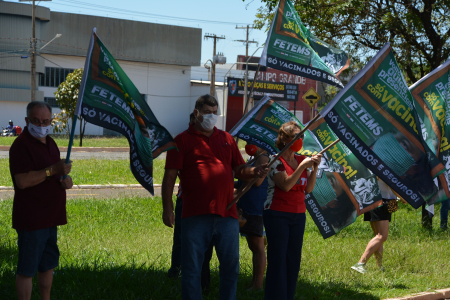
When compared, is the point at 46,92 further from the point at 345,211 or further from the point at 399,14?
the point at 345,211

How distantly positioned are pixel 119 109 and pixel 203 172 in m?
0.88

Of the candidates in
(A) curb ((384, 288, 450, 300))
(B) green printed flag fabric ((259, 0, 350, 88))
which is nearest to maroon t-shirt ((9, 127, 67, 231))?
(B) green printed flag fabric ((259, 0, 350, 88))

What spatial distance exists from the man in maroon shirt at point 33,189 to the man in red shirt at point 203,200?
924 millimetres

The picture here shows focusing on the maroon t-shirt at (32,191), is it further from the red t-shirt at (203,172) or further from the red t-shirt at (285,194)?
the red t-shirt at (285,194)

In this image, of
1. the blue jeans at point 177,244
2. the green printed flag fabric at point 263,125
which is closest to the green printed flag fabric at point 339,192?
the green printed flag fabric at point 263,125

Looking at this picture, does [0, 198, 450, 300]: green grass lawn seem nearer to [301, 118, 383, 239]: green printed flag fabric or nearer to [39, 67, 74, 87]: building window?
[301, 118, 383, 239]: green printed flag fabric

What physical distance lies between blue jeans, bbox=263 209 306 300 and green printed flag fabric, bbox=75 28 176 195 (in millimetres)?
1211

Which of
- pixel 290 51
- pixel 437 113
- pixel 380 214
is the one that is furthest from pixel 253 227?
pixel 290 51

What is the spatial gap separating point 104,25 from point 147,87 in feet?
23.4

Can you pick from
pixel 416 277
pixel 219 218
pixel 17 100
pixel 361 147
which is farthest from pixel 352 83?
pixel 17 100

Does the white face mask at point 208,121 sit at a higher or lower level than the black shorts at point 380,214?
higher

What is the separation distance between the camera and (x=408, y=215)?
37.5ft

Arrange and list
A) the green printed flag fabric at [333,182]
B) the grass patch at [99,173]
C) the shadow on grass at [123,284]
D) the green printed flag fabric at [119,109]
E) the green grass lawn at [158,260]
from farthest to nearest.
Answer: the grass patch at [99,173]
the green printed flag fabric at [333,182]
the green grass lawn at [158,260]
the shadow on grass at [123,284]
the green printed flag fabric at [119,109]

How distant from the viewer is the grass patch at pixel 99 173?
14328 mm
